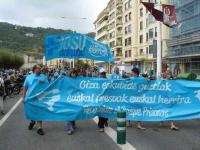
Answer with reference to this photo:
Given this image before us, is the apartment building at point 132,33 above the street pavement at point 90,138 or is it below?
above

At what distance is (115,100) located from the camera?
1163cm

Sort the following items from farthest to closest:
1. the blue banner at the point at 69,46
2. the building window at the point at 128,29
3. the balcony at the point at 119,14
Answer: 1. the balcony at the point at 119,14
2. the building window at the point at 128,29
3. the blue banner at the point at 69,46

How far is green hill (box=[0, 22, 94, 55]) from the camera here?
373 feet

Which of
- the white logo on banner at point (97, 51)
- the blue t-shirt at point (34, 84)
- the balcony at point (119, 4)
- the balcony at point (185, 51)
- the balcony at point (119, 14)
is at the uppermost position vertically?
the balcony at point (119, 4)

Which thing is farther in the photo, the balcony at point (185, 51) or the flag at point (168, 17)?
the balcony at point (185, 51)

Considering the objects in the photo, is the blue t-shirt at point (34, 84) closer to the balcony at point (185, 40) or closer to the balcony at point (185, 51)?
the balcony at point (185, 51)

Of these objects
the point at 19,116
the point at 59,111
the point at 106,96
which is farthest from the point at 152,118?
the point at 19,116

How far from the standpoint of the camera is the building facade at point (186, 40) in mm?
54316

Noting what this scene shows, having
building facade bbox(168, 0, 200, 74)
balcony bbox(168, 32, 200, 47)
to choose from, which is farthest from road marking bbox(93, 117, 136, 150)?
building facade bbox(168, 0, 200, 74)

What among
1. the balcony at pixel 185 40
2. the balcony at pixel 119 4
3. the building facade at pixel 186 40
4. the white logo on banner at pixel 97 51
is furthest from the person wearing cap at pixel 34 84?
the balcony at pixel 119 4

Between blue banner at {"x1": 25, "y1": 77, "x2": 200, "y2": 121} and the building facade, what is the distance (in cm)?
4181

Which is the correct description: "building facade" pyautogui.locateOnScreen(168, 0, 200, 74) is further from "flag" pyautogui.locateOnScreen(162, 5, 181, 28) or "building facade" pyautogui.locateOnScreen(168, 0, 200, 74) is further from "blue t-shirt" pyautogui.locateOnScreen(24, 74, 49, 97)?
"blue t-shirt" pyautogui.locateOnScreen(24, 74, 49, 97)

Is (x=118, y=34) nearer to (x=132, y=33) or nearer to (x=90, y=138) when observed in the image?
(x=132, y=33)

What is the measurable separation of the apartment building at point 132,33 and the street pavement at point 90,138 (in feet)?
167
